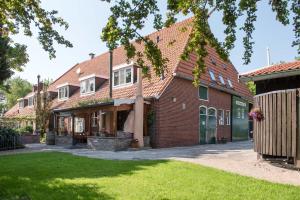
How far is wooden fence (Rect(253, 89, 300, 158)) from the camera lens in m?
10.8

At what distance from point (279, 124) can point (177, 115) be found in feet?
36.5

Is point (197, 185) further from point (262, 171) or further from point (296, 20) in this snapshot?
point (296, 20)

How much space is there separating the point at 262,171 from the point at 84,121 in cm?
1966

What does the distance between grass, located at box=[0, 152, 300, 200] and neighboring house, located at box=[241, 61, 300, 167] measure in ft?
8.69

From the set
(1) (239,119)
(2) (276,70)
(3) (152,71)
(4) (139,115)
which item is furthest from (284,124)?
(1) (239,119)

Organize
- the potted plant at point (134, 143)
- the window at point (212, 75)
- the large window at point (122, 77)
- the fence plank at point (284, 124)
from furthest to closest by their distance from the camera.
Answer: the window at point (212, 75)
the large window at point (122, 77)
the potted plant at point (134, 143)
the fence plank at point (284, 124)

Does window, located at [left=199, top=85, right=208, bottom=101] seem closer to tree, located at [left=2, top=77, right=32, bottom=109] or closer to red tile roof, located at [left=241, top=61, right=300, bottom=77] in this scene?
red tile roof, located at [left=241, top=61, right=300, bottom=77]

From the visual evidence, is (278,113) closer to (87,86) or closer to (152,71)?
(152,71)

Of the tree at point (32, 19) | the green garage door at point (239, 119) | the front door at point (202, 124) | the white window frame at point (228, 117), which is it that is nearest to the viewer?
the tree at point (32, 19)

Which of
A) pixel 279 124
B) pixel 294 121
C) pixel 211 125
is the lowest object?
pixel 211 125

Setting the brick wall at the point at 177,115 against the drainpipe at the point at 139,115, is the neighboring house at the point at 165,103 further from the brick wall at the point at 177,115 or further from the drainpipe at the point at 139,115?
the drainpipe at the point at 139,115

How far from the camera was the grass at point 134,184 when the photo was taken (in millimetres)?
7195

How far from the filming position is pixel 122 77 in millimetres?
24547

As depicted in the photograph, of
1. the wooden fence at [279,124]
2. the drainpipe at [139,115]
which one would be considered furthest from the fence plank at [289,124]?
the drainpipe at [139,115]
